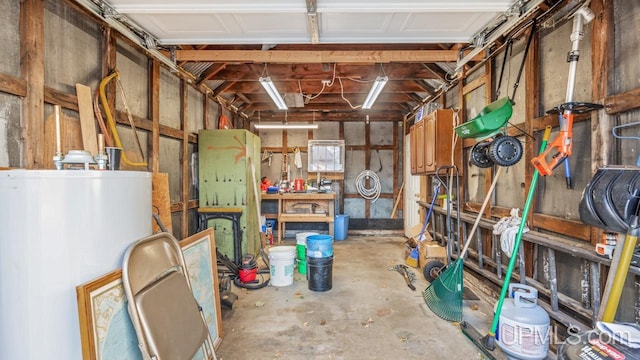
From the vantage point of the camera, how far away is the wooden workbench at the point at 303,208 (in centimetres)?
645

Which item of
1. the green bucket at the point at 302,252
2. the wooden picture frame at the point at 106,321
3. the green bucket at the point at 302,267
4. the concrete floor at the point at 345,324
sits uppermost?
the wooden picture frame at the point at 106,321

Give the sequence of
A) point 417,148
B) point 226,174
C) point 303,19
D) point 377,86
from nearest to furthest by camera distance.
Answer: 1. point 303,19
2. point 377,86
3. point 226,174
4. point 417,148

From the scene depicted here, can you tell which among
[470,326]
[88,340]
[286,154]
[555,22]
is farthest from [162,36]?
[286,154]

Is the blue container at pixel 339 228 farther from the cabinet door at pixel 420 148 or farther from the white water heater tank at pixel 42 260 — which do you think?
the white water heater tank at pixel 42 260

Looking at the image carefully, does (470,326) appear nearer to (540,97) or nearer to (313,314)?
(313,314)

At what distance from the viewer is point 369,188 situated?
24.9ft

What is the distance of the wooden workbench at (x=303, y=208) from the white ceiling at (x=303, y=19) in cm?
383

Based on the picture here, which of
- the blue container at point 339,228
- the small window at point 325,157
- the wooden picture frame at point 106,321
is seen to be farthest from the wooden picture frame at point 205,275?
the small window at point 325,157

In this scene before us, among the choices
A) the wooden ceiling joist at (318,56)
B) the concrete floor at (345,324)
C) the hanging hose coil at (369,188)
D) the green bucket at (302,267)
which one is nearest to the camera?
the concrete floor at (345,324)

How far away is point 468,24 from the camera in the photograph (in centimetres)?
272

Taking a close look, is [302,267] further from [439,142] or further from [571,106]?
[571,106]

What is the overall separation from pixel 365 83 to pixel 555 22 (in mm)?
3097

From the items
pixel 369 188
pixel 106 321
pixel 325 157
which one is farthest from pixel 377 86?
pixel 106 321

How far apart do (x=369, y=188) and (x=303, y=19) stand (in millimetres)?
5370
